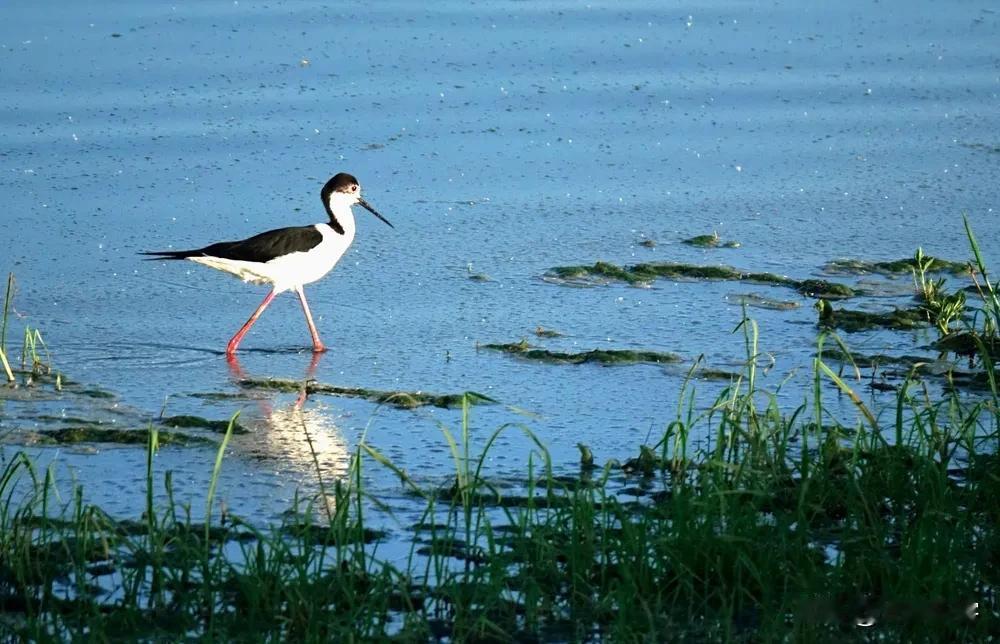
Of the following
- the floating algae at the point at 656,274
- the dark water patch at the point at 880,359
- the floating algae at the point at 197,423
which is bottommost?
the floating algae at the point at 197,423

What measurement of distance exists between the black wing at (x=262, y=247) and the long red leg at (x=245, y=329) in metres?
0.20

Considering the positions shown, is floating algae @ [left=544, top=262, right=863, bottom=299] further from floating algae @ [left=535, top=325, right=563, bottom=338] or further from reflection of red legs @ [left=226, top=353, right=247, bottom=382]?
reflection of red legs @ [left=226, top=353, right=247, bottom=382]

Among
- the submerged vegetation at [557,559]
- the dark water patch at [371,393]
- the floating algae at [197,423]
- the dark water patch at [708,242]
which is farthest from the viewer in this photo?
the dark water patch at [708,242]

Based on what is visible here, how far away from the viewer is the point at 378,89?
37.4 ft

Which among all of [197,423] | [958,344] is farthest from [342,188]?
[958,344]

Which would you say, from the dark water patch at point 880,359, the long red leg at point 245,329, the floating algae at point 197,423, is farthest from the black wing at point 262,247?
the dark water patch at point 880,359

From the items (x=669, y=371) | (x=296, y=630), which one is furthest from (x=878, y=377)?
(x=296, y=630)

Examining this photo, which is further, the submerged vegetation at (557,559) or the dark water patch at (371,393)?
the dark water patch at (371,393)

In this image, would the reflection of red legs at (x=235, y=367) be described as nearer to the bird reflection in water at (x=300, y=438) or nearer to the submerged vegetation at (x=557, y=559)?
the bird reflection in water at (x=300, y=438)

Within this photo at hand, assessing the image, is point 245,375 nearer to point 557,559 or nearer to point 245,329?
point 245,329

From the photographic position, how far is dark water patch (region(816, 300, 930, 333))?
7.57 metres

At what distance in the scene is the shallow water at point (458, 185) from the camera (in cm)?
684

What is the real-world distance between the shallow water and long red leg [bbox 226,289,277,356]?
0.07 m

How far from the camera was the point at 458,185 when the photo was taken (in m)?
9.85
